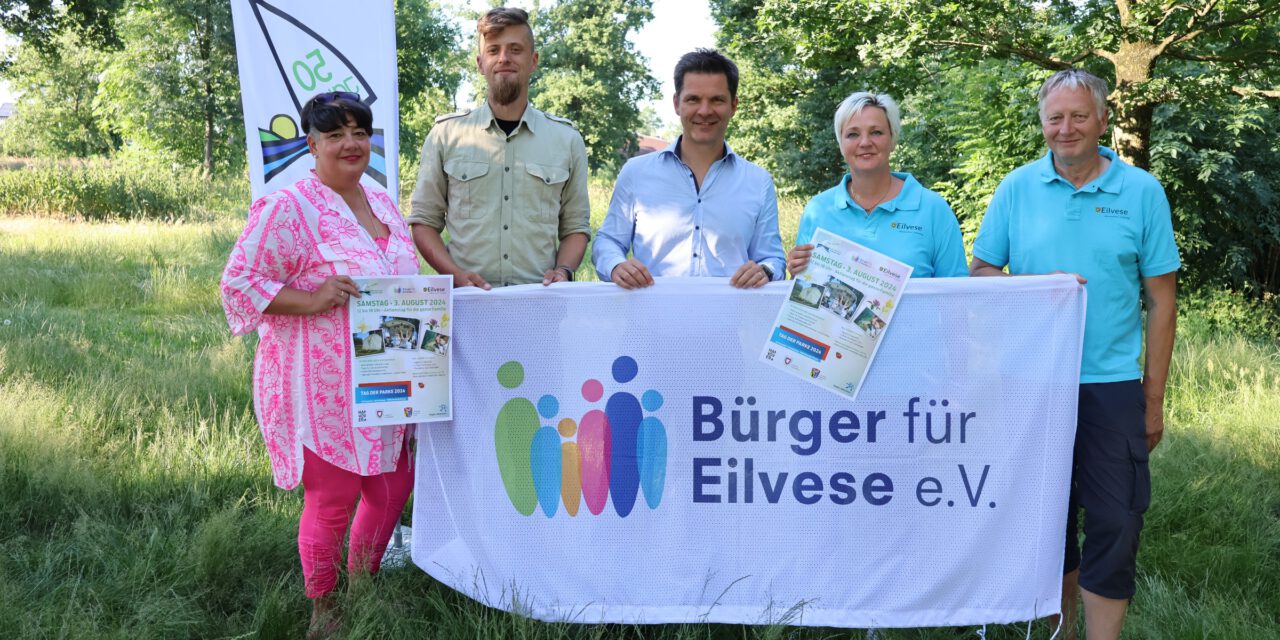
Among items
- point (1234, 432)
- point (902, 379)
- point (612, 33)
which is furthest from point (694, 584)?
point (612, 33)

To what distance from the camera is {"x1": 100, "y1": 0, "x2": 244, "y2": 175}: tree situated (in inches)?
1190

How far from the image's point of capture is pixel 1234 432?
18.9 ft

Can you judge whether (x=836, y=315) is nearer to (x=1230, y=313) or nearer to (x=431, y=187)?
(x=431, y=187)

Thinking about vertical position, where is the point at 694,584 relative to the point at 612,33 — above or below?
below

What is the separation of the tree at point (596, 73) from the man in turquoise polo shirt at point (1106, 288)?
44.6 m

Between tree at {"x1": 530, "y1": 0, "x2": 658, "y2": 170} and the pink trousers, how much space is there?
44.2 metres

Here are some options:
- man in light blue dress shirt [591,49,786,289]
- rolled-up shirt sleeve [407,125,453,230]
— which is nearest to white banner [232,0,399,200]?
rolled-up shirt sleeve [407,125,453,230]

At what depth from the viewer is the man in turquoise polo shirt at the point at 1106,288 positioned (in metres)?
3.04

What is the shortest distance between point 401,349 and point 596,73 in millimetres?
47871

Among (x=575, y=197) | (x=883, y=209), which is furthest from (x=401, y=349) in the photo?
(x=883, y=209)

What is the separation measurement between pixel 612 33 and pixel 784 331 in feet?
157

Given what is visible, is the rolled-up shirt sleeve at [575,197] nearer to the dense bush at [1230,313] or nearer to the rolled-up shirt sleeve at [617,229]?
the rolled-up shirt sleeve at [617,229]

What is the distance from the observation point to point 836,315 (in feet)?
10.9

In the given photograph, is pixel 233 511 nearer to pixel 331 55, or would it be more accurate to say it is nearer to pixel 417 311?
pixel 417 311
